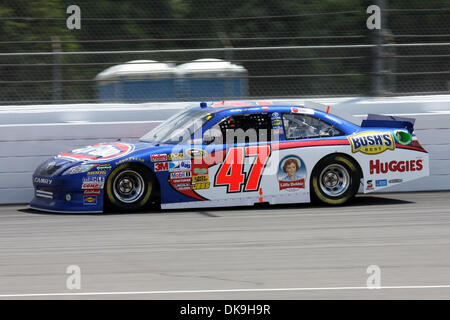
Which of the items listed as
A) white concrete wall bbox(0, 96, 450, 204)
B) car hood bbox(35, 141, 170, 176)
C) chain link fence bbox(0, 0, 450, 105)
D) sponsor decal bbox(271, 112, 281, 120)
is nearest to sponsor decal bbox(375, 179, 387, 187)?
white concrete wall bbox(0, 96, 450, 204)

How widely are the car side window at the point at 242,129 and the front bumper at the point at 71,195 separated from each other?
158 cm

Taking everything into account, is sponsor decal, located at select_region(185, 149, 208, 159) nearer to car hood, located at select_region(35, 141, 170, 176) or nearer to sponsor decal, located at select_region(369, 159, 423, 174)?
→ car hood, located at select_region(35, 141, 170, 176)

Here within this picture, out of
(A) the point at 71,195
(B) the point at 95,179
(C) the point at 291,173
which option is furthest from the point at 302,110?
(A) the point at 71,195

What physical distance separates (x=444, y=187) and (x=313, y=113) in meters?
2.82

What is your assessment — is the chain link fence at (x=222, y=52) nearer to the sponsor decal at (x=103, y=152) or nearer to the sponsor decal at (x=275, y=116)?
the sponsor decal at (x=103, y=152)

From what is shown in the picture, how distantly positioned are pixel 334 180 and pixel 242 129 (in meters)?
1.41

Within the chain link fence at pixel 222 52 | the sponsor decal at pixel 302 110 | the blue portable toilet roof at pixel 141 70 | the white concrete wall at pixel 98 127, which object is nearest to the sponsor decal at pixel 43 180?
the white concrete wall at pixel 98 127

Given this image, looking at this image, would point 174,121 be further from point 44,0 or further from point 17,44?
point 44,0

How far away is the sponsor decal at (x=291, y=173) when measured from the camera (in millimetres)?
9984

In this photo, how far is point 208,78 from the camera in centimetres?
1227

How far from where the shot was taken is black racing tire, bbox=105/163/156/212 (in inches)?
379

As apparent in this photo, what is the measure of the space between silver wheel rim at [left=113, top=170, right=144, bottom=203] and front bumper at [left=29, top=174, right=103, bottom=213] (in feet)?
0.80

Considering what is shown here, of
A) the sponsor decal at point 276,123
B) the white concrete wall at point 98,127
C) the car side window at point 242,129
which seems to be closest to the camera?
the car side window at point 242,129

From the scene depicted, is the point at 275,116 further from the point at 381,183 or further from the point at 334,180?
the point at 381,183
